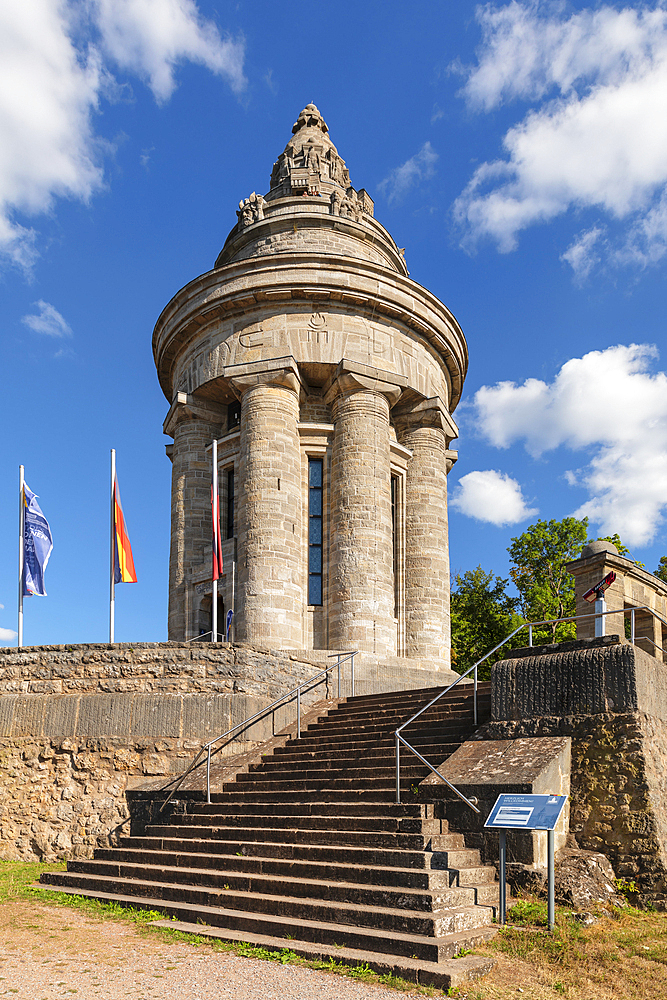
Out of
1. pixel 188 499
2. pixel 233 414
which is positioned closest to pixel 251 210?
pixel 233 414

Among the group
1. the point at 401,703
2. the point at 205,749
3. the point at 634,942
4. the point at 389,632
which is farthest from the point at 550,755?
the point at 389,632

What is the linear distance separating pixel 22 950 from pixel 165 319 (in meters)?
18.1

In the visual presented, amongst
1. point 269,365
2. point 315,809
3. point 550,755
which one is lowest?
point 315,809

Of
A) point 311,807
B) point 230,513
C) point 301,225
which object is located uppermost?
point 301,225

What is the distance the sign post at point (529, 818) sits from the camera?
22.5 ft

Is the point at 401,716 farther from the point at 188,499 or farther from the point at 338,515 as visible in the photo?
the point at 188,499

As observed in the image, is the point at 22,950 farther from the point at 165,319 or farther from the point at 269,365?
the point at 165,319

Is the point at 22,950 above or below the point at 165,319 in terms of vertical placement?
below

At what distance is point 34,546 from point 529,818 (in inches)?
479

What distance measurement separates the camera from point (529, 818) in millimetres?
6957

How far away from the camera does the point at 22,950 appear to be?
7250 millimetres

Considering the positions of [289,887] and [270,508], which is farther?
[270,508]

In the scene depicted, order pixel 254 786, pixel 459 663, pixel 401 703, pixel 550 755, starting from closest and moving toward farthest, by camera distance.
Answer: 1. pixel 550 755
2. pixel 254 786
3. pixel 401 703
4. pixel 459 663

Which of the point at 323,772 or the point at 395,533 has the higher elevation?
the point at 395,533
